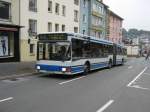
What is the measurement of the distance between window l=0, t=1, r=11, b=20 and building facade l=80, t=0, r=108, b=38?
2513cm

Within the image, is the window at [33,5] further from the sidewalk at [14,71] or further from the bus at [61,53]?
the bus at [61,53]

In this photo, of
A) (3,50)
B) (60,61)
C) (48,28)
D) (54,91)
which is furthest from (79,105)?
(48,28)

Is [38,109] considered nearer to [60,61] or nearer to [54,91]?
[54,91]

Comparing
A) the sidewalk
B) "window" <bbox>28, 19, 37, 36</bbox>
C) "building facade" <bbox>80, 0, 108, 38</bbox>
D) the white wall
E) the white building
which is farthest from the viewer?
"building facade" <bbox>80, 0, 108, 38</bbox>

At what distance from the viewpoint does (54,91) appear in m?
13.1

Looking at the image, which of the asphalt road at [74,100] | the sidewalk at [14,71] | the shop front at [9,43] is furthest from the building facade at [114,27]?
the asphalt road at [74,100]

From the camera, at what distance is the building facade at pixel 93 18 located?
58.6m

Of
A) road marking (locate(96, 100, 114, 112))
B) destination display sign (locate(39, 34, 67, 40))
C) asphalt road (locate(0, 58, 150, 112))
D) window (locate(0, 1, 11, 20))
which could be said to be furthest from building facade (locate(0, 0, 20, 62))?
road marking (locate(96, 100, 114, 112))

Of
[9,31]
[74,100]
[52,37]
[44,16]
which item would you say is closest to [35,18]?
[44,16]

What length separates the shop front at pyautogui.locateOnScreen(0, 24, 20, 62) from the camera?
104 feet

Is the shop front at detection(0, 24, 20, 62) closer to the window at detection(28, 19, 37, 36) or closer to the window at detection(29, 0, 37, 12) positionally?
the window at detection(28, 19, 37, 36)

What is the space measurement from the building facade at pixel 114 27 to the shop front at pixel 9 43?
4927 centimetres

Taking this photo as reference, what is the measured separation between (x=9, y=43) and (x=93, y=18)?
34881mm

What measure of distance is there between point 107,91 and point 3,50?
2054 cm
